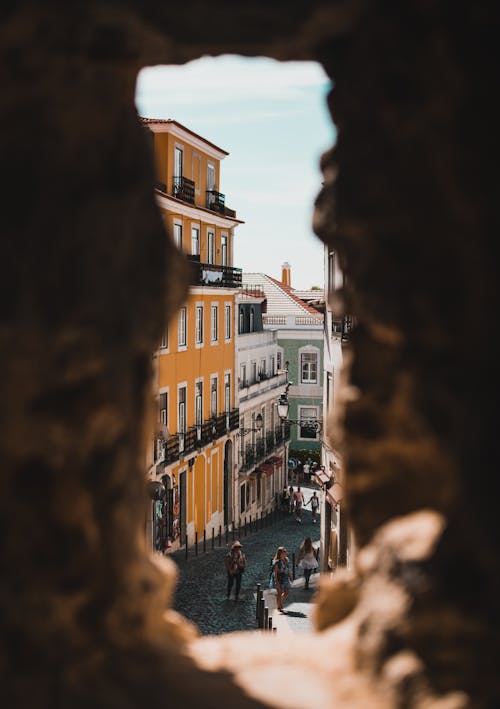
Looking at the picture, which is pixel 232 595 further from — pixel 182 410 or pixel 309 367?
pixel 309 367

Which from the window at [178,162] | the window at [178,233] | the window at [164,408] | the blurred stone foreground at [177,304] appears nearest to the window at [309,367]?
the window at [178,233]

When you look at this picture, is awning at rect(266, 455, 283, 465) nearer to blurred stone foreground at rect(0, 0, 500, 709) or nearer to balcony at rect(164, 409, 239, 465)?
balcony at rect(164, 409, 239, 465)

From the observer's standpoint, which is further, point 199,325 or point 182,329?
point 199,325

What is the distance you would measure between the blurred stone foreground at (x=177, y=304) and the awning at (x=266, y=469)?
2860 centimetres

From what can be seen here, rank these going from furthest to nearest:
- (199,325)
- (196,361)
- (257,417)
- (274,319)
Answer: (274,319) < (257,417) < (199,325) < (196,361)

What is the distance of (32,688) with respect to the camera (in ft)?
14.2

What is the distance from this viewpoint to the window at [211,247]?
28533 mm

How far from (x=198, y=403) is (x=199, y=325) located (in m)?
2.90

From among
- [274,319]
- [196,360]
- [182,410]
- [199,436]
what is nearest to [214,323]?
[196,360]

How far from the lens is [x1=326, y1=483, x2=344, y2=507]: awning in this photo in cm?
1638

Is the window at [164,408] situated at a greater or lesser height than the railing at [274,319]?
lesser

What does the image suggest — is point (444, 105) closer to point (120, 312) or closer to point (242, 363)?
point (120, 312)

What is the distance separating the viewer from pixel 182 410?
2592 cm

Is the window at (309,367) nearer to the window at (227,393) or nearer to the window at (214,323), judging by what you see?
the window at (227,393)
